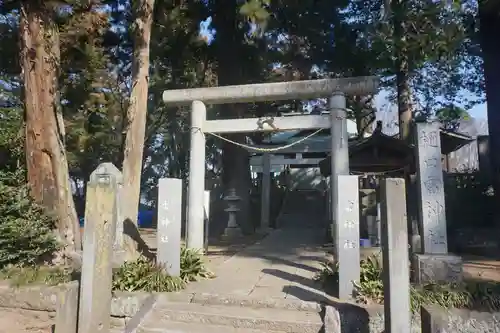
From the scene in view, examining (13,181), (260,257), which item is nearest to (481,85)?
(260,257)

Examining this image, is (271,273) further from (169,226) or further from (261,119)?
(261,119)

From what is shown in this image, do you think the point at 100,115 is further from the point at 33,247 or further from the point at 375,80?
the point at 375,80

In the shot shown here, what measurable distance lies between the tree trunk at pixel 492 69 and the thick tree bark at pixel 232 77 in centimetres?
738

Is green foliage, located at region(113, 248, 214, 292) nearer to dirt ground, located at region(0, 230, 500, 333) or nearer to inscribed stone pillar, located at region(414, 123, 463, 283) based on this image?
dirt ground, located at region(0, 230, 500, 333)

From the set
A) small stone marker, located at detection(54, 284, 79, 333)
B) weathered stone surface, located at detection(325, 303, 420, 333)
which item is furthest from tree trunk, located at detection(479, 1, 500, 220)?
small stone marker, located at detection(54, 284, 79, 333)

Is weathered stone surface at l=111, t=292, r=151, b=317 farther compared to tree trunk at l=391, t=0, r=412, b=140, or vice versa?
tree trunk at l=391, t=0, r=412, b=140

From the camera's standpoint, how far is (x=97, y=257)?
4816mm

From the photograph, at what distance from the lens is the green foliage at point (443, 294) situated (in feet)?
16.8

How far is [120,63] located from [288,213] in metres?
10.9

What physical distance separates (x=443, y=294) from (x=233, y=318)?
2.89 m

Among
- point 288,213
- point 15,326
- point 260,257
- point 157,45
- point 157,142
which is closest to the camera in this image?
point 15,326

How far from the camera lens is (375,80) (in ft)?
24.2

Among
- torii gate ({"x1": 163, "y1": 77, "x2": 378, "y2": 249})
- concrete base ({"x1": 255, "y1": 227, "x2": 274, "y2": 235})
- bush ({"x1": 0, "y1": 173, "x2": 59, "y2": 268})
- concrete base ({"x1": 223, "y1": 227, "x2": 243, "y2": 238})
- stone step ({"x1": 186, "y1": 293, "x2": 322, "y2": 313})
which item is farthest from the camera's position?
concrete base ({"x1": 255, "y1": 227, "x2": 274, "y2": 235})

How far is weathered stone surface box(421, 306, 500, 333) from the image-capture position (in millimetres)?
4328
